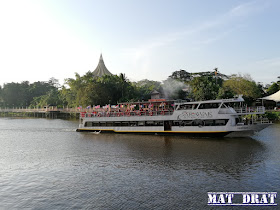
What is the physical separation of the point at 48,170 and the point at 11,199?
489cm

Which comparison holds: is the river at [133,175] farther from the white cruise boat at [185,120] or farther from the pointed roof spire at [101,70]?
the pointed roof spire at [101,70]

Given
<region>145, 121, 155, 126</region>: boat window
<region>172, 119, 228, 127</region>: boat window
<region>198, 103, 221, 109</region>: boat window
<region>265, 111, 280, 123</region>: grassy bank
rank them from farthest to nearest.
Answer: <region>265, 111, 280, 123</region>: grassy bank, <region>145, 121, 155, 126</region>: boat window, <region>198, 103, 221, 109</region>: boat window, <region>172, 119, 228, 127</region>: boat window

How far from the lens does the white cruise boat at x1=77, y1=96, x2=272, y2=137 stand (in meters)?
28.6

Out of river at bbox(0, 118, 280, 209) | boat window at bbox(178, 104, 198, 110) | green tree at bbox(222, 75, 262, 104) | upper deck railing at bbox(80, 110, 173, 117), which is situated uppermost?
green tree at bbox(222, 75, 262, 104)

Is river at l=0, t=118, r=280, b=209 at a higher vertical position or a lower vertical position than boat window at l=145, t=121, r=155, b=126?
lower

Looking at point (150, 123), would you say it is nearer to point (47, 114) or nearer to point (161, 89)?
point (161, 89)

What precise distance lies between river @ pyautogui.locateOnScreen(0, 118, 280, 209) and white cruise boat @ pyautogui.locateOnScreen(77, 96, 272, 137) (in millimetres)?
4237

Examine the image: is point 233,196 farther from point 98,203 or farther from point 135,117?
point 135,117

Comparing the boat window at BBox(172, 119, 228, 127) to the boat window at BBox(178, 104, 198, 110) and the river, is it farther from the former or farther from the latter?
the river

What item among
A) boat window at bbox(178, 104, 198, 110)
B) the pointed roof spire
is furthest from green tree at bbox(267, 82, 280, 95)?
the pointed roof spire

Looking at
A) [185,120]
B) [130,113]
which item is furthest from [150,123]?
[185,120]

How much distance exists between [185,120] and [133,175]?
684 inches

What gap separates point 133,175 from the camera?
15.8 metres

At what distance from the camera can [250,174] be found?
1542 cm
